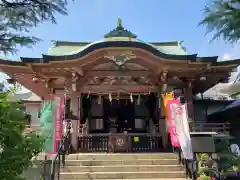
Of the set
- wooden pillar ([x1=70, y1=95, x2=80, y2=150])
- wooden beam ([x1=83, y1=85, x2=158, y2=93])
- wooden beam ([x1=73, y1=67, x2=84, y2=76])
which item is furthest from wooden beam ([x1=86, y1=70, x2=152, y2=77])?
wooden pillar ([x1=70, y1=95, x2=80, y2=150])

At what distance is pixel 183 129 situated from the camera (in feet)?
28.0

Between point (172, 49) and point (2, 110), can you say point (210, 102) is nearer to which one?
point (172, 49)

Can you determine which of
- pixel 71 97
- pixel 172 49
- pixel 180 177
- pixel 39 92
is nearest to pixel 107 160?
pixel 180 177

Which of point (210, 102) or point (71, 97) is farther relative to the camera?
point (210, 102)

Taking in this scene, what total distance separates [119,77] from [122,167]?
4716 mm

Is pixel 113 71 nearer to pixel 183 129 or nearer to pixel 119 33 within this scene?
pixel 119 33

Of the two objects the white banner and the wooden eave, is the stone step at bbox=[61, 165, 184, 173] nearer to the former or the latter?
the white banner

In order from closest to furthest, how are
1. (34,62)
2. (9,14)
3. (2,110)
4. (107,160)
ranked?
(2,110) < (9,14) < (107,160) < (34,62)

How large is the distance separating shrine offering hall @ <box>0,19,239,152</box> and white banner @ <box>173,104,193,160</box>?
1514mm

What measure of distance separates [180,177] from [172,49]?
370 inches

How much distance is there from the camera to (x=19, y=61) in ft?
37.4

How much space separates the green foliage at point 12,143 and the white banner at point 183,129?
16.2 feet

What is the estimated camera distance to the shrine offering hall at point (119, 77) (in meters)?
11.2

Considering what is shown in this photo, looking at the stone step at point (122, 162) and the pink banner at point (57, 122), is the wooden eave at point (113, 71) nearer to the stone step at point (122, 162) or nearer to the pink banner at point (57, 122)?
the pink banner at point (57, 122)
